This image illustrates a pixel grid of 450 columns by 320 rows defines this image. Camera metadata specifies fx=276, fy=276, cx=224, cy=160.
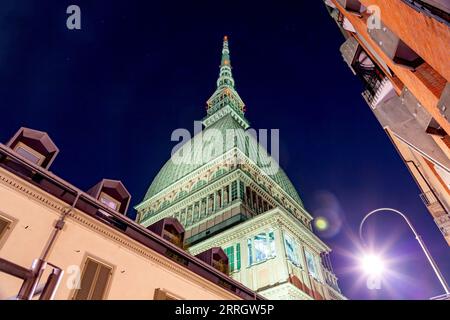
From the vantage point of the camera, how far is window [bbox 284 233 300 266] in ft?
94.7

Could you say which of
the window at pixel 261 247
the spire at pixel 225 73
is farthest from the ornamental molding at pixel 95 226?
the spire at pixel 225 73

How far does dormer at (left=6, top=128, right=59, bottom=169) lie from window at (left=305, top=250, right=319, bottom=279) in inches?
1110

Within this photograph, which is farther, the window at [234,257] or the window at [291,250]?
the window at [234,257]

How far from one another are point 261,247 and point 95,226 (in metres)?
21.4

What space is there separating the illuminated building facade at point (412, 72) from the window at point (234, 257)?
61.0ft

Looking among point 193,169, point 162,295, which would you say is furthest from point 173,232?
point 193,169

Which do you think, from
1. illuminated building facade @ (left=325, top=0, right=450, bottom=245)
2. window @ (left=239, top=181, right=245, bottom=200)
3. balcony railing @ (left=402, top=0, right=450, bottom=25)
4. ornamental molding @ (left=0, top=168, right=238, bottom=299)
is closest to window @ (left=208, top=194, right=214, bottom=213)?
window @ (left=239, top=181, right=245, bottom=200)

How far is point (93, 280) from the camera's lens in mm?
10547

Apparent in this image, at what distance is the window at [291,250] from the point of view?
28853 millimetres

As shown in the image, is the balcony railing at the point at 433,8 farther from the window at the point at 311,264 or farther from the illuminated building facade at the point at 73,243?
the window at the point at 311,264

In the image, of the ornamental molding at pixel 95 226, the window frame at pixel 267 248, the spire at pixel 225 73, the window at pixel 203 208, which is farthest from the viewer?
the spire at pixel 225 73

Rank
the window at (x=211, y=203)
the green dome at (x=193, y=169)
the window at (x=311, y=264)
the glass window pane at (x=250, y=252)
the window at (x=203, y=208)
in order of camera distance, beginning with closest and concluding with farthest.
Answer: the glass window pane at (x=250, y=252)
the window at (x=311, y=264)
the window at (x=211, y=203)
the window at (x=203, y=208)
the green dome at (x=193, y=169)
